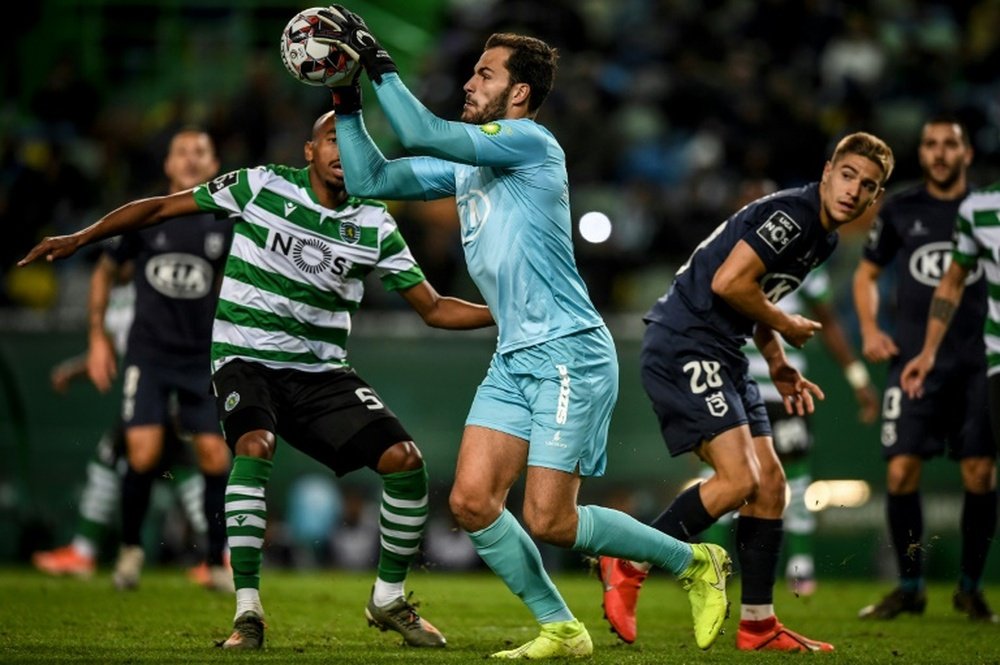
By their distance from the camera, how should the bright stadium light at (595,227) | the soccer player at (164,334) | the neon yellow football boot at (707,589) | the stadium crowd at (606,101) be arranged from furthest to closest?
the stadium crowd at (606,101) < the bright stadium light at (595,227) < the soccer player at (164,334) < the neon yellow football boot at (707,589)

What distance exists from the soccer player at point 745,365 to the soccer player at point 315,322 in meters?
0.94

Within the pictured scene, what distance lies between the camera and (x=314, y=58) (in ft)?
20.6

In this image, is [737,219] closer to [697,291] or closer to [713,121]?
[697,291]

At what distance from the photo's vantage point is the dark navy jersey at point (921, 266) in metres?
9.59

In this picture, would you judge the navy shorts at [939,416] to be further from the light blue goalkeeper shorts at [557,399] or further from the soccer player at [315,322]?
the light blue goalkeeper shorts at [557,399]

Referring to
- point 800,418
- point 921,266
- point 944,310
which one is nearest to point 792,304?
point 800,418

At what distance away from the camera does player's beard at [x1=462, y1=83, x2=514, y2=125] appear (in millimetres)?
6680

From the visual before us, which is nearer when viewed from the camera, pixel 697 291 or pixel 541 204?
pixel 541 204

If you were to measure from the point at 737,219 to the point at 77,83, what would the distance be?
38.1ft

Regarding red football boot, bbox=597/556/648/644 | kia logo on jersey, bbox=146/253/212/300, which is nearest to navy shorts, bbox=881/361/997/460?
red football boot, bbox=597/556/648/644

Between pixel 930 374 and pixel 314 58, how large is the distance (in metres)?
4.96

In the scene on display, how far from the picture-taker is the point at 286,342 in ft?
24.9

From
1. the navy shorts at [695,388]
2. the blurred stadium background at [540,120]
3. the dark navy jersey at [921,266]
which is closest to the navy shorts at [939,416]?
the dark navy jersey at [921,266]

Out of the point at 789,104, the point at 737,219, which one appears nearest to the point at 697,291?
the point at 737,219
